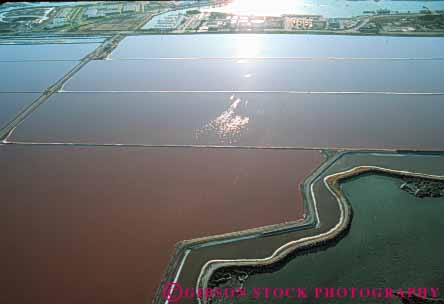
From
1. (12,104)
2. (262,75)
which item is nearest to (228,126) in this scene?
(262,75)

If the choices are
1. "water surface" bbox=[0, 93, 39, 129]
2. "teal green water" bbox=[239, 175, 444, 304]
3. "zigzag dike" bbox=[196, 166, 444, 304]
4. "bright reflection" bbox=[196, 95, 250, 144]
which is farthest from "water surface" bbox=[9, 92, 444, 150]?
"teal green water" bbox=[239, 175, 444, 304]

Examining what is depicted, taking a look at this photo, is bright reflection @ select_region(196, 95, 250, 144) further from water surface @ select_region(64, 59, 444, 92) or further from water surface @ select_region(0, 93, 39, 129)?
water surface @ select_region(0, 93, 39, 129)

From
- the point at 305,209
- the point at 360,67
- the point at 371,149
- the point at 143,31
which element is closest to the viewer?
the point at 305,209

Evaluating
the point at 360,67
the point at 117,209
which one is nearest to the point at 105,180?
the point at 117,209

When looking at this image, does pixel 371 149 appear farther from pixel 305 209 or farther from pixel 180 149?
pixel 180 149

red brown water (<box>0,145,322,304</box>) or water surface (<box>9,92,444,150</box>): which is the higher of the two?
water surface (<box>9,92,444,150</box>)

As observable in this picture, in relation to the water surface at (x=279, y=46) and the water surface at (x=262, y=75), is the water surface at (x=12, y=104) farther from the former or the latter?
the water surface at (x=279, y=46)
